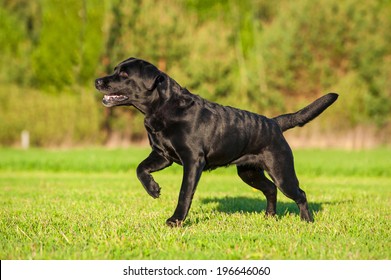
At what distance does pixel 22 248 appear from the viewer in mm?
5188

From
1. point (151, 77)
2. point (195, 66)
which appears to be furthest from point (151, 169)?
point (195, 66)

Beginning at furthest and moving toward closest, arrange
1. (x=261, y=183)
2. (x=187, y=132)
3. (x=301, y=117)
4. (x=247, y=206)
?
1. (x=247, y=206)
2. (x=261, y=183)
3. (x=301, y=117)
4. (x=187, y=132)

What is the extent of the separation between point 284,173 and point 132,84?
216cm

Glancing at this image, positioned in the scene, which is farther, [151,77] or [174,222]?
[151,77]

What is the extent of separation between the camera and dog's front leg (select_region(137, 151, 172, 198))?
6.73 metres

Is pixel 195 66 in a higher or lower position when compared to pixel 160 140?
higher

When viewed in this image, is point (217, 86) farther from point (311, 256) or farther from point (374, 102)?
point (311, 256)

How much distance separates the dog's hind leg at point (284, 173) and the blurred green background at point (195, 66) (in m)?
25.7

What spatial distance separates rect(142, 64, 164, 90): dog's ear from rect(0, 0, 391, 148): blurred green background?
26.8 m

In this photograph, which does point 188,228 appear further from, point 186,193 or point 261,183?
point 261,183

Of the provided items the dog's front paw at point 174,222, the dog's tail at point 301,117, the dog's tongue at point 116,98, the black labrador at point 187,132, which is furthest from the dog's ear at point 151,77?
the dog's tail at point 301,117

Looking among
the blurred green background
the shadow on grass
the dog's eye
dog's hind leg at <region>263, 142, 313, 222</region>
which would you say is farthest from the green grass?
the blurred green background

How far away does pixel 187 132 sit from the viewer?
20.9 feet

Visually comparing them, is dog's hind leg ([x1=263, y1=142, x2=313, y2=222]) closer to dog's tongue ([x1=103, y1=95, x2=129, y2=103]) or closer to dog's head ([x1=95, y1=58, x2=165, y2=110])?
dog's head ([x1=95, y1=58, x2=165, y2=110])
